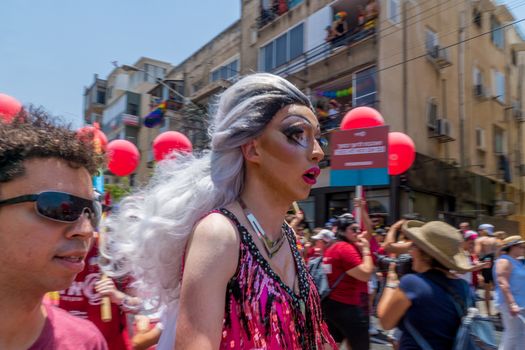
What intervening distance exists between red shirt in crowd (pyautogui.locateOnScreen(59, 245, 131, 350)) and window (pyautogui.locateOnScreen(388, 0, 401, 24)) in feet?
41.9

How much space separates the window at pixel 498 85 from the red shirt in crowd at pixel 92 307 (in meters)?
18.5

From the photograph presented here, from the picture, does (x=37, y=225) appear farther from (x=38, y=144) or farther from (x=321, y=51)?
(x=321, y=51)

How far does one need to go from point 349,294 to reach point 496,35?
18051mm

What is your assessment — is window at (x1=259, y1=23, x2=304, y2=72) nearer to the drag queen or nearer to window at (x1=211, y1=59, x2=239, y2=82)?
window at (x1=211, y1=59, x2=239, y2=82)

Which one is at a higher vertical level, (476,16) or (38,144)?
(476,16)

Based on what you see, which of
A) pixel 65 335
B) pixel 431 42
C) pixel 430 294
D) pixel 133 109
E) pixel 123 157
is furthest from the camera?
pixel 133 109

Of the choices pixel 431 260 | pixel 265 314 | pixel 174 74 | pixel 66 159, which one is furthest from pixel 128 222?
pixel 174 74

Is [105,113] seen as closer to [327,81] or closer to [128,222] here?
[327,81]

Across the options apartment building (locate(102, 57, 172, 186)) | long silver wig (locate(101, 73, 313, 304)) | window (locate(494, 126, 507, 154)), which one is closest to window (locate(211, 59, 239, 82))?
apartment building (locate(102, 57, 172, 186))

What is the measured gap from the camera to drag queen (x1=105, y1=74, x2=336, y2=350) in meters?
1.27

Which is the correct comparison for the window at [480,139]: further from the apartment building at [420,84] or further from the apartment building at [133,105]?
the apartment building at [133,105]

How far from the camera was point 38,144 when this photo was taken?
1.12 meters

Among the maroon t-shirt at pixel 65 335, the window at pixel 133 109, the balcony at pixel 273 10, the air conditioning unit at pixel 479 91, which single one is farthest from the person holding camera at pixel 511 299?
the window at pixel 133 109

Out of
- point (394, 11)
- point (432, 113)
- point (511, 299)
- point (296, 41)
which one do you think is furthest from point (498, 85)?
point (511, 299)
